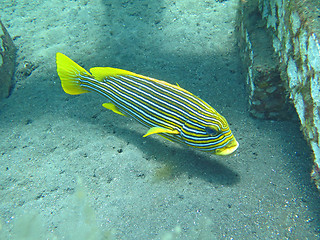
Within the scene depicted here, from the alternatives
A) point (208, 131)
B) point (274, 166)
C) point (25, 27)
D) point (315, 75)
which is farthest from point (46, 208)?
point (25, 27)

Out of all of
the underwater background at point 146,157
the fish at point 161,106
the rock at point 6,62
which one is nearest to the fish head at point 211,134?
the fish at point 161,106

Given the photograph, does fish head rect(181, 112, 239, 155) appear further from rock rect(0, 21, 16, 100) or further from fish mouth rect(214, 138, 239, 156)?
rock rect(0, 21, 16, 100)

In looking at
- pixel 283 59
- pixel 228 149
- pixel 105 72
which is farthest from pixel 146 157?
pixel 283 59

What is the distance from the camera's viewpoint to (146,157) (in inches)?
105

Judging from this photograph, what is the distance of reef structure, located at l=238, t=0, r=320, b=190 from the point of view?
1.78 metres

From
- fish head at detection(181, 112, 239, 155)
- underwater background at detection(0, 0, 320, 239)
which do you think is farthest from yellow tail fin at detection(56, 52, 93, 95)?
fish head at detection(181, 112, 239, 155)

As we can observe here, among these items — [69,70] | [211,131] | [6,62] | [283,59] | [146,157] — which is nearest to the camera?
[211,131]

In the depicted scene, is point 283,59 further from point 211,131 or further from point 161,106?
point 161,106

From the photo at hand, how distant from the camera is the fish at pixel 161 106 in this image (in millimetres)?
2193

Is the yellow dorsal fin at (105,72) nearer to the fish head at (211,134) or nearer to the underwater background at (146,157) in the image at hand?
the underwater background at (146,157)

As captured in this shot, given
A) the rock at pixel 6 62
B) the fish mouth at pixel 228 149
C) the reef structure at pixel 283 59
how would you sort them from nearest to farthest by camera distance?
the reef structure at pixel 283 59 → the fish mouth at pixel 228 149 → the rock at pixel 6 62

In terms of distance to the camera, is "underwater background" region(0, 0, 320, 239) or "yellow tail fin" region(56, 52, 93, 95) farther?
"yellow tail fin" region(56, 52, 93, 95)

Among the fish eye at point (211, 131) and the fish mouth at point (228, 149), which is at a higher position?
the fish eye at point (211, 131)

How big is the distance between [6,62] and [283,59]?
4821 millimetres
